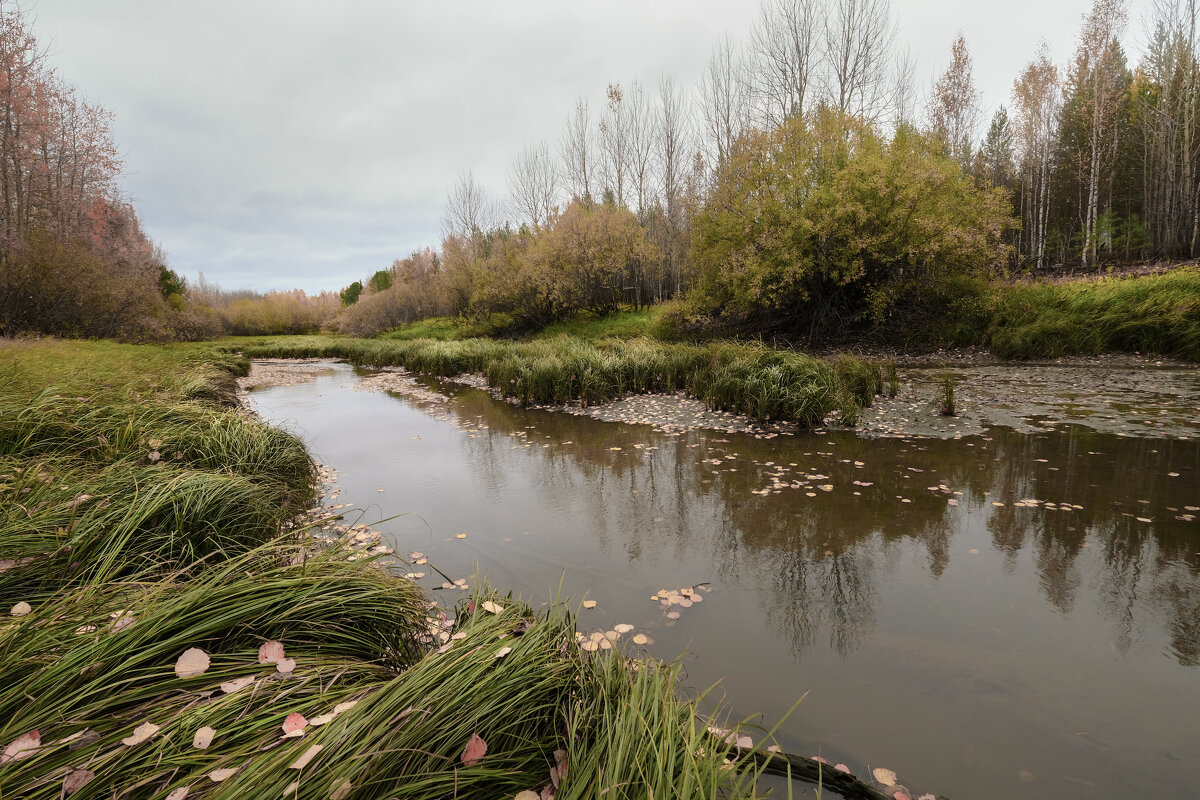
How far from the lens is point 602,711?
67.5 inches

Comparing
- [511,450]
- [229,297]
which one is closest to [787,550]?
[511,450]

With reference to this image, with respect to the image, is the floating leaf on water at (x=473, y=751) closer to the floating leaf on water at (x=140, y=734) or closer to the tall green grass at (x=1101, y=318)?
the floating leaf on water at (x=140, y=734)

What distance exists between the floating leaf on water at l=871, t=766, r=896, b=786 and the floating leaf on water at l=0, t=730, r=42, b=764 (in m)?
2.62

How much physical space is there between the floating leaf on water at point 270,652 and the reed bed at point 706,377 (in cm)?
688

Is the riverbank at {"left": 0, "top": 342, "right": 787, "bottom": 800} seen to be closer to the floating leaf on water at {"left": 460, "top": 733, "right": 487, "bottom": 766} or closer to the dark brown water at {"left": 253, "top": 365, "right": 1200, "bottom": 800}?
the floating leaf on water at {"left": 460, "top": 733, "right": 487, "bottom": 766}

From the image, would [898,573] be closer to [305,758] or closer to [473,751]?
[473,751]

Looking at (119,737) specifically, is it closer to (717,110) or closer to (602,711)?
(602,711)

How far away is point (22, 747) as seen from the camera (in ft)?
4.09

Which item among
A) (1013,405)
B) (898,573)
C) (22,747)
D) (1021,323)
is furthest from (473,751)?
(1021,323)

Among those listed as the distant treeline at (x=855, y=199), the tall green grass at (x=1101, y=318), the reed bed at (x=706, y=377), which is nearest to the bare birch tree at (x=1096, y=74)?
the distant treeline at (x=855, y=199)

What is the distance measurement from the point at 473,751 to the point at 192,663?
1.00 metres

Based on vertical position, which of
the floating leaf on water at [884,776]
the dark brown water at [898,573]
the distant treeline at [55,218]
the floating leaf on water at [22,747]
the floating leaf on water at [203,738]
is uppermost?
the distant treeline at [55,218]

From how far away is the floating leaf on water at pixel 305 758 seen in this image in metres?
1.26

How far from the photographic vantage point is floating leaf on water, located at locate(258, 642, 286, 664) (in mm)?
1732
